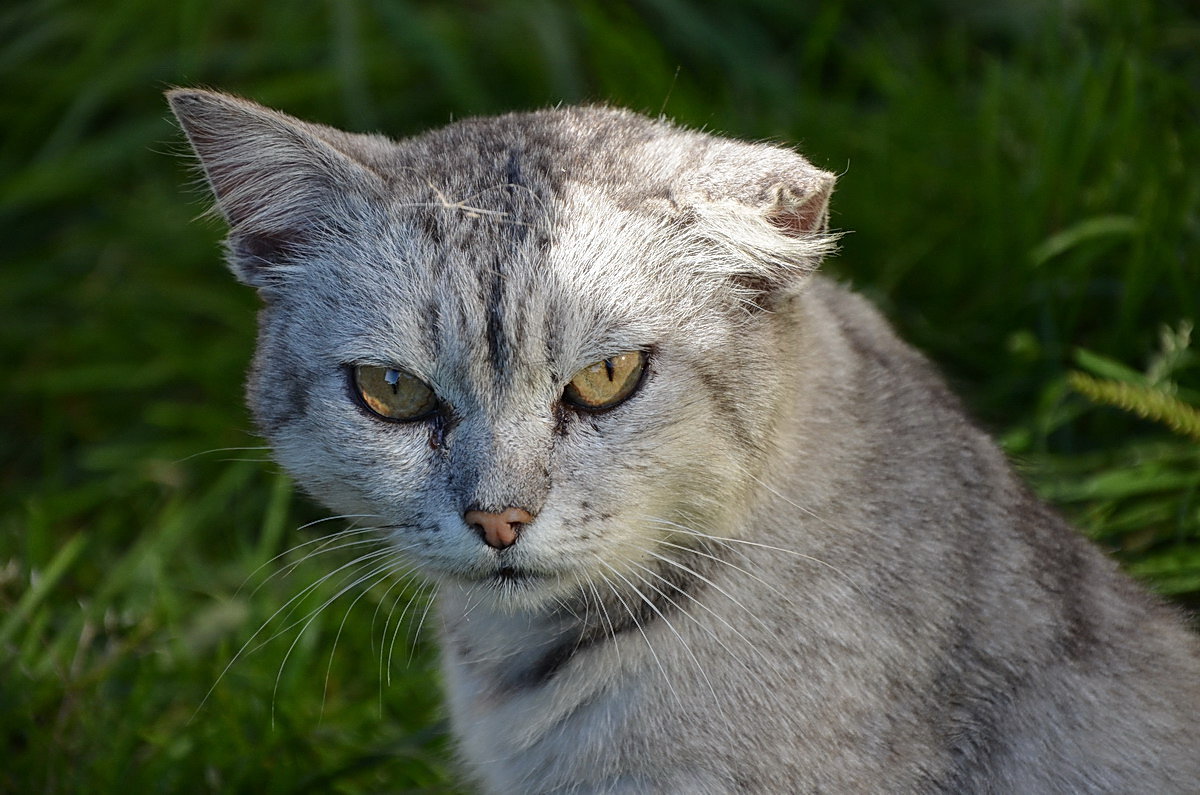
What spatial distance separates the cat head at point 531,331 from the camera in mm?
2291

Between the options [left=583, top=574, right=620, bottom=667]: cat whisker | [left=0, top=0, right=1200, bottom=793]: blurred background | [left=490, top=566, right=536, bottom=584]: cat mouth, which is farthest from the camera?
[left=0, top=0, right=1200, bottom=793]: blurred background

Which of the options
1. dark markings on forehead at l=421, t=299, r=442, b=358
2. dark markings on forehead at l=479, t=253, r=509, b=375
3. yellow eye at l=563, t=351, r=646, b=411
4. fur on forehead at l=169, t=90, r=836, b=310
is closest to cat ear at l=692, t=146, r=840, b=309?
fur on forehead at l=169, t=90, r=836, b=310

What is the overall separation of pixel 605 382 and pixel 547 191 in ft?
1.19

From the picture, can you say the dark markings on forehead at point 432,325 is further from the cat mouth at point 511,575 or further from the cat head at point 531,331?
the cat mouth at point 511,575

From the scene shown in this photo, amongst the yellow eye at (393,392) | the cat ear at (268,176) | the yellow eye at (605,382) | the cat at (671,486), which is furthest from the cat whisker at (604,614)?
the cat ear at (268,176)

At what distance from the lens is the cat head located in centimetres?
229

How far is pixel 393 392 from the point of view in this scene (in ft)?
7.86

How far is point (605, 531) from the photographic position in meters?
2.31

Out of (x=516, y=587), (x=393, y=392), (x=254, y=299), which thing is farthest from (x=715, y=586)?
(x=254, y=299)

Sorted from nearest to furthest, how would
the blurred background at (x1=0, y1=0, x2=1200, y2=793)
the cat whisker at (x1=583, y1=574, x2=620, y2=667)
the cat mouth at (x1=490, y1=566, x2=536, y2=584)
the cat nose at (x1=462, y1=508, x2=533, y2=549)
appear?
1. the cat nose at (x1=462, y1=508, x2=533, y2=549)
2. the cat mouth at (x1=490, y1=566, x2=536, y2=584)
3. the cat whisker at (x1=583, y1=574, x2=620, y2=667)
4. the blurred background at (x1=0, y1=0, x2=1200, y2=793)

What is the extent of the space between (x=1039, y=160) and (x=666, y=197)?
208 cm

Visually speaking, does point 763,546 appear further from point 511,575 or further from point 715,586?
point 511,575

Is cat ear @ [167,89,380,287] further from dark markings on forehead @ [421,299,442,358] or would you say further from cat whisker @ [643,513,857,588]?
cat whisker @ [643,513,857,588]

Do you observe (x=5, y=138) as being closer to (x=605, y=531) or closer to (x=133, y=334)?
(x=133, y=334)
